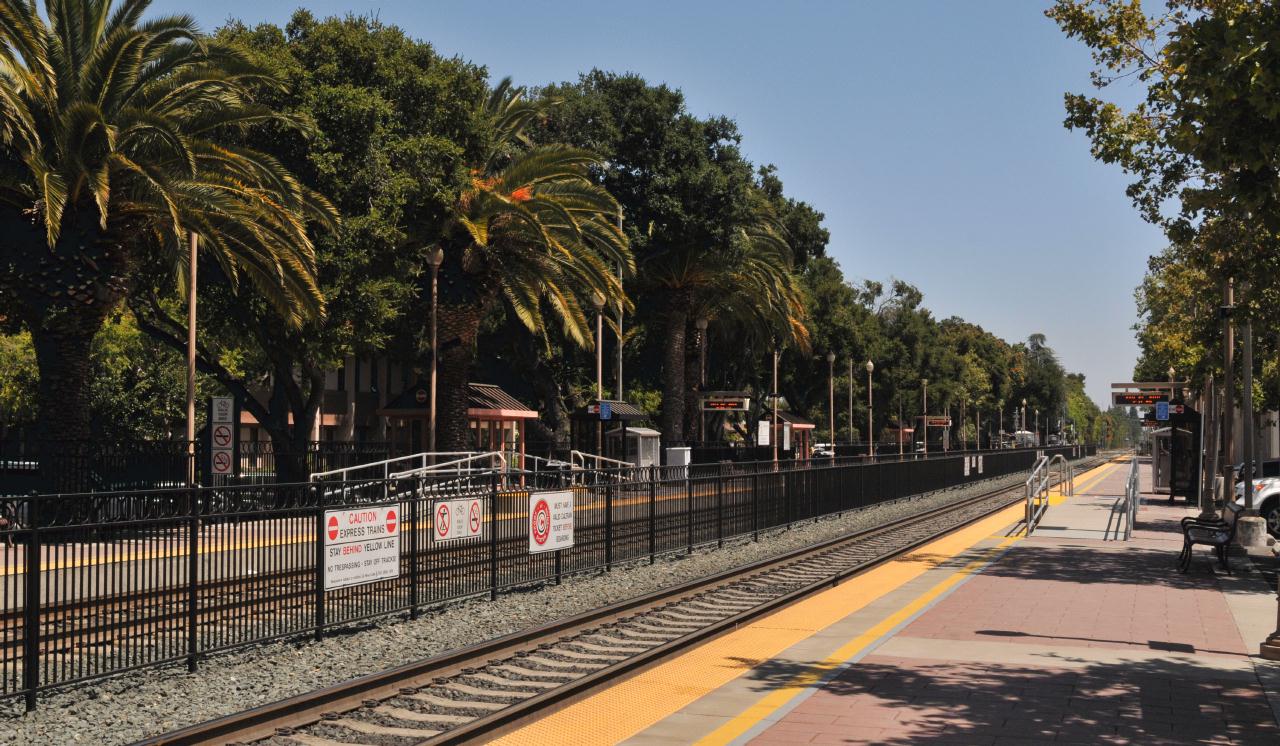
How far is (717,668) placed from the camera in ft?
37.3

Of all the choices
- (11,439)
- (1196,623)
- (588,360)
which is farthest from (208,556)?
(588,360)

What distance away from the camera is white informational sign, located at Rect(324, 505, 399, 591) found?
40.6 feet

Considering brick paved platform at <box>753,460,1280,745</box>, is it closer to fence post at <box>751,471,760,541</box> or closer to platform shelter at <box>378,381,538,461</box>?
fence post at <box>751,471,760,541</box>

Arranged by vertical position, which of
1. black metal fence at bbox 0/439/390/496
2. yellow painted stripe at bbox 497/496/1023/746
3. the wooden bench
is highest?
black metal fence at bbox 0/439/390/496

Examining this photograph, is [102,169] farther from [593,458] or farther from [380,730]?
[593,458]

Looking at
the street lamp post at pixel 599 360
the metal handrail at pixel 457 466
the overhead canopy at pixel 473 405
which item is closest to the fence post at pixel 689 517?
the metal handrail at pixel 457 466

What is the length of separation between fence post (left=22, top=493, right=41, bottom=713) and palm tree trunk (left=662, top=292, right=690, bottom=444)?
130ft

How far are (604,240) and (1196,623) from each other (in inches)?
945

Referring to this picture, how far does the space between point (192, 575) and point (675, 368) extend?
3888 cm

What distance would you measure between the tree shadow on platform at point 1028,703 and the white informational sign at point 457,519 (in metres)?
4.57

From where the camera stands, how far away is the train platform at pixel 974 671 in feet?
28.8

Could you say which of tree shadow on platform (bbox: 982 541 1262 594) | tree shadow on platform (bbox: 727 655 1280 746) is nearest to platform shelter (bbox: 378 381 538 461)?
tree shadow on platform (bbox: 982 541 1262 594)

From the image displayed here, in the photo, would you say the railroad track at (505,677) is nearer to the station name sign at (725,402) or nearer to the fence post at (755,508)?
the fence post at (755,508)

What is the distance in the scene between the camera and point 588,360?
5916cm
